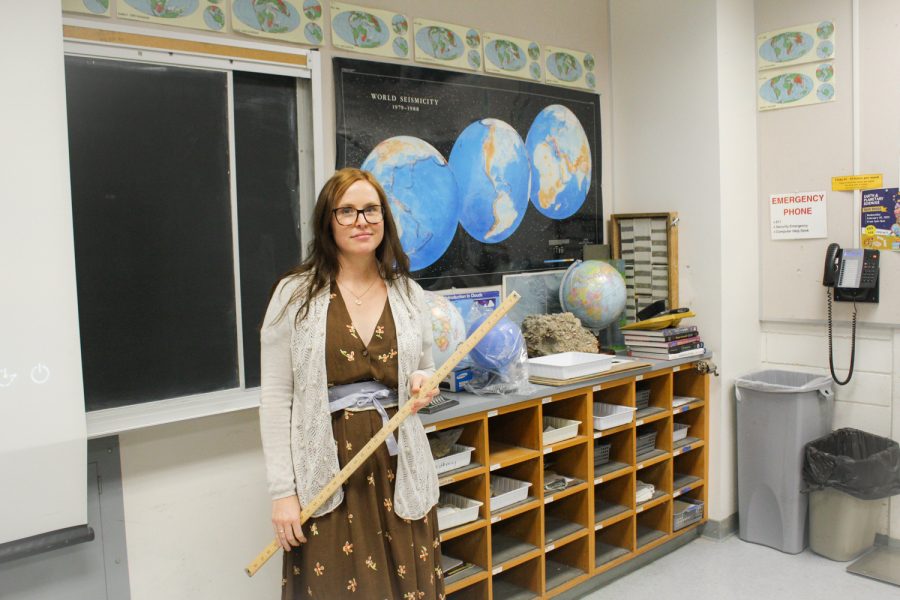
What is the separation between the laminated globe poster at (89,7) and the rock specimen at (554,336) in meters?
1.96

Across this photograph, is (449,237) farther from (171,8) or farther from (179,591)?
(179,591)

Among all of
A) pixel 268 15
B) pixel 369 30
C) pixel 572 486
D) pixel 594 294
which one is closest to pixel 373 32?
pixel 369 30

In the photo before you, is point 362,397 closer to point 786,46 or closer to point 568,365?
point 568,365

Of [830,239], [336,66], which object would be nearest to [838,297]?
[830,239]

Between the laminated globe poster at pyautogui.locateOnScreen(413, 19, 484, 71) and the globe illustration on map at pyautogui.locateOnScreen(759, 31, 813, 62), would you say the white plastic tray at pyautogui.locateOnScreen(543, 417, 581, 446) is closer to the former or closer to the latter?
the laminated globe poster at pyautogui.locateOnScreen(413, 19, 484, 71)

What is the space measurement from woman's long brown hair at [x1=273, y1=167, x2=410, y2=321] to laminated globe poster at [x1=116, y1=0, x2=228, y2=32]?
94 cm

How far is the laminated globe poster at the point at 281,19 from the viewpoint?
7.93 feet

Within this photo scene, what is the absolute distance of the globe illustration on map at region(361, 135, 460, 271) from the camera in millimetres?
2838

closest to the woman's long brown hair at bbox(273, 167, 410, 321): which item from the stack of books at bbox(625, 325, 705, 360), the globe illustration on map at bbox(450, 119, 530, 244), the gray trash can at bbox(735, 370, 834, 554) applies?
the globe illustration on map at bbox(450, 119, 530, 244)

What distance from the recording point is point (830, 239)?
342 centimetres

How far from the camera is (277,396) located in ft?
5.65

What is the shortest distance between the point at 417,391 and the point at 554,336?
1.47m

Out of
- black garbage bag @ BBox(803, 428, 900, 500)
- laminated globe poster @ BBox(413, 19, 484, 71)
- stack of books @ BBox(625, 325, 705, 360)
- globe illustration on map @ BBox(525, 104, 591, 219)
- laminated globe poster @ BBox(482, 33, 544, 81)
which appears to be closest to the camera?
laminated globe poster @ BBox(413, 19, 484, 71)

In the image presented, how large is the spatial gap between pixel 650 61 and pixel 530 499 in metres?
2.26
